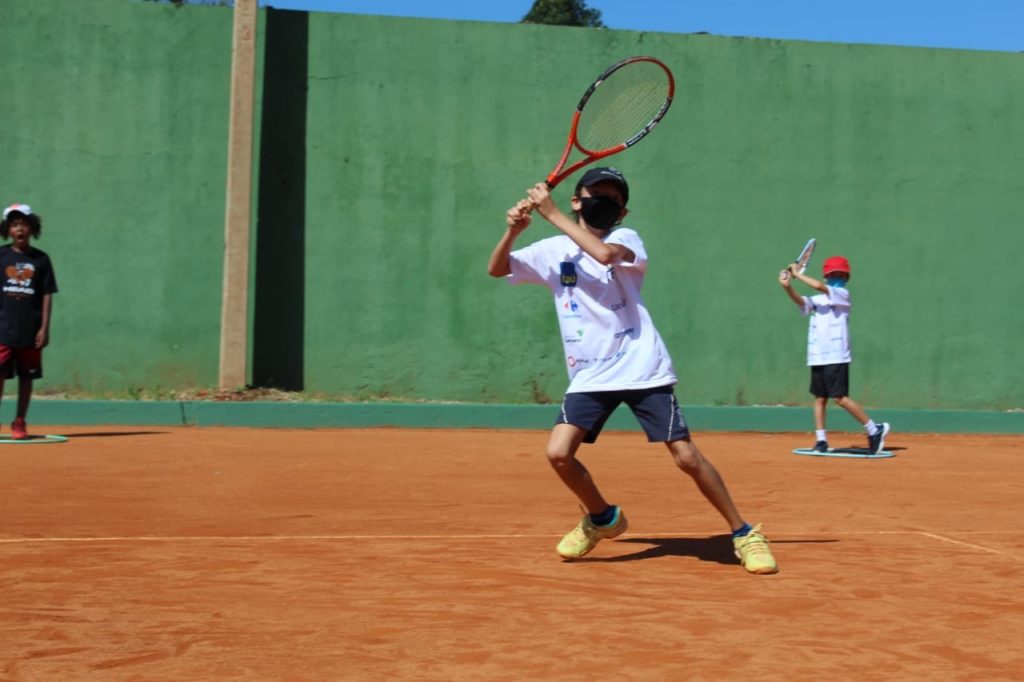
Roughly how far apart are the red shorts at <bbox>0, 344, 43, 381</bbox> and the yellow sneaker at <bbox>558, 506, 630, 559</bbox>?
5826 mm

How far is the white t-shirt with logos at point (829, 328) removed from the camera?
1030cm

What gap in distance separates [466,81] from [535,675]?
10.7 m

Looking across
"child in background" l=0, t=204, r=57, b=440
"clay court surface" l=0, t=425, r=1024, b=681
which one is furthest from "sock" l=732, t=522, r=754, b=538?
"child in background" l=0, t=204, r=57, b=440

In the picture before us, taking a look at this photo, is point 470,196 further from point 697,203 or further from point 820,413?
point 820,413

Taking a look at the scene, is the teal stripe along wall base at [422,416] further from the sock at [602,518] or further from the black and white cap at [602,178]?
the black and white cap at [602,178]

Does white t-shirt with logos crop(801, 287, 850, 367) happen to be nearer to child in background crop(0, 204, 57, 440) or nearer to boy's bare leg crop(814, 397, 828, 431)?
boy's bare leg crop(814, 397, 828, 431)

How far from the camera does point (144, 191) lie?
12.9m

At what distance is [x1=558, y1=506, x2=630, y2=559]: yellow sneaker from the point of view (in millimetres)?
5180

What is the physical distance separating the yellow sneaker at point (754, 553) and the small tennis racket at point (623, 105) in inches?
72.5

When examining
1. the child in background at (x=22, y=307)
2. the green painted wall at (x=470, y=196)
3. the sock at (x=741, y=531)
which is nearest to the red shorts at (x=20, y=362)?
the child in background at (x=22, y=307)

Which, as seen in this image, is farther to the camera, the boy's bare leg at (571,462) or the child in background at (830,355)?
the child in background at (830,355)

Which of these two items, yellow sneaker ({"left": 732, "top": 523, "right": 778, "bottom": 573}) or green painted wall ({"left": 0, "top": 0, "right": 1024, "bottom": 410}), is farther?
green painted wall ({"left": 0, "top": 0, "right": 1024, "bottom": 410})

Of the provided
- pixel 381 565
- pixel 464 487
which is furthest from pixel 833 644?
pixel 464 487

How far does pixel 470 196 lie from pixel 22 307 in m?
5.18
